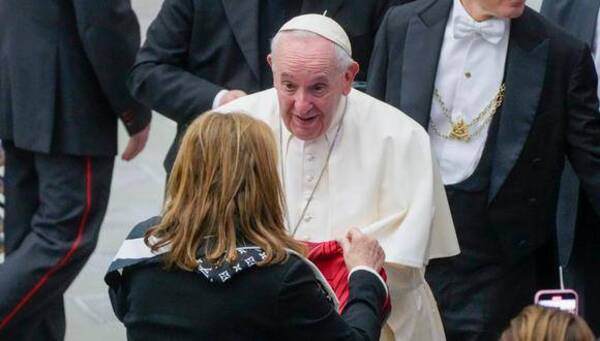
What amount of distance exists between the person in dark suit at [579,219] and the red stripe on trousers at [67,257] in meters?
1.78

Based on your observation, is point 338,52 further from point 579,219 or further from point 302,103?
point 579,219

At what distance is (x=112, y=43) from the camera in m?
6.20

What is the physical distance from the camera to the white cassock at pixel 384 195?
15.1 feet

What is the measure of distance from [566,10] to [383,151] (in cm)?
146

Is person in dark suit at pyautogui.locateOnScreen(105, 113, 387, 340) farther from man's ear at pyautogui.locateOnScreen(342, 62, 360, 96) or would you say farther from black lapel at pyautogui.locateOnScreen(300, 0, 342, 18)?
black lapel at pyautogui.locateOnScreen(300, 0, 342, 18)

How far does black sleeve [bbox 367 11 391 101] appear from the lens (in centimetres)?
542

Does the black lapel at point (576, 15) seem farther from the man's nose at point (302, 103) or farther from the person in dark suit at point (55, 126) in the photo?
the person in dark suit at point (55, 126)

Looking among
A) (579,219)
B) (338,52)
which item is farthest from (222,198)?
(579,219)

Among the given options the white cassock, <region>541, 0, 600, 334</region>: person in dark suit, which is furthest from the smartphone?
<region>541, 0, 600, 334</region>: person in dark suit

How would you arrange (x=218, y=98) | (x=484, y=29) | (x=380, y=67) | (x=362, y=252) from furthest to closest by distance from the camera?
(x=218, y=98) < (x=380, y=67) < (x=484, y=29) < (x=362, y=252)

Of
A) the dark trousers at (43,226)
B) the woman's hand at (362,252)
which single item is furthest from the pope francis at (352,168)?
the dark trousers at (43,226)

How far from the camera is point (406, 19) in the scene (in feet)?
17.7

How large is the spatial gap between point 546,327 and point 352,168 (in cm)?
99

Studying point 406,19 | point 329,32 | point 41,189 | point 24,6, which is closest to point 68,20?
point 24,6
